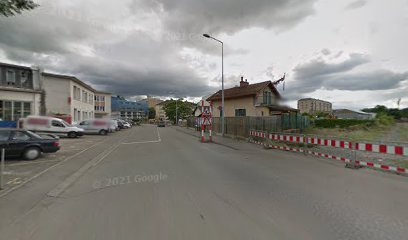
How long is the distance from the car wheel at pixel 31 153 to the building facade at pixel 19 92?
15504 mm

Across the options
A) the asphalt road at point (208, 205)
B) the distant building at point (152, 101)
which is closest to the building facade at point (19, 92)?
the asphalt road at point (208, 205)

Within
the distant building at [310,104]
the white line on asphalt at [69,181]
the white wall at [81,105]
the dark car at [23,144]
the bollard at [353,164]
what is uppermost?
the distant building at [310,104]

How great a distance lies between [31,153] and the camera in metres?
8.50

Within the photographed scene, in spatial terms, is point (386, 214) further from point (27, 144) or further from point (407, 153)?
point (27, 144)

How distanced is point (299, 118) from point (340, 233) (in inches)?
776

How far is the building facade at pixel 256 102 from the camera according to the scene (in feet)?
85.5

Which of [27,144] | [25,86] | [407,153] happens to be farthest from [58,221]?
[25,86]

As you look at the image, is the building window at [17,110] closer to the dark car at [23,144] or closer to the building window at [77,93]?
the building window at [77,93]

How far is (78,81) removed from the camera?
29109mm

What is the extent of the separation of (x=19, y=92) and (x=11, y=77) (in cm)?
176

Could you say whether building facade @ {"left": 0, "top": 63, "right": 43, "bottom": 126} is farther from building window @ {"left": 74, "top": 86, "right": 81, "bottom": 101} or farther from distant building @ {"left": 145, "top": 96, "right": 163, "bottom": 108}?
distant building @ {"left": 145, "top": 96, "right": 163, "bottom": 108}

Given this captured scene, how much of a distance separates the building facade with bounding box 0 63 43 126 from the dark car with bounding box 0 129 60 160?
15174 millimetres

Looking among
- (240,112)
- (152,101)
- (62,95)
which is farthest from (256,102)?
(152,101)

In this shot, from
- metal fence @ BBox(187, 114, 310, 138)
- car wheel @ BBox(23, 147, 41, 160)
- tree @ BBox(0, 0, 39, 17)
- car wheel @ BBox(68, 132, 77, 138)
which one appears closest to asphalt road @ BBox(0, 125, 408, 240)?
car wheel @ BBox(23, 147, 41, 160)
